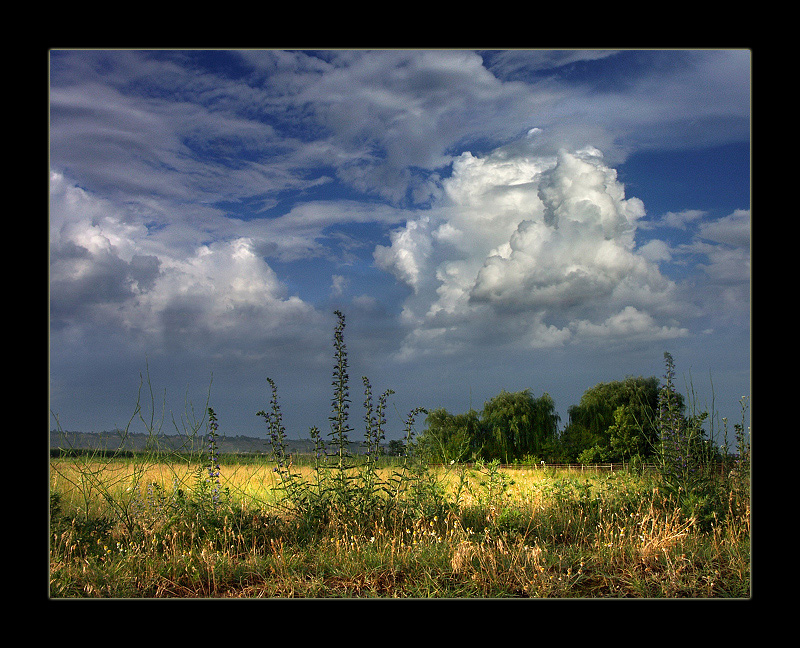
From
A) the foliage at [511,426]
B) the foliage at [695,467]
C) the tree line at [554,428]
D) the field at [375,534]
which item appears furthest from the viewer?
the foliage at [511,426]

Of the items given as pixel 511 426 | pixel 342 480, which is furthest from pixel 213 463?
pixel 511 426

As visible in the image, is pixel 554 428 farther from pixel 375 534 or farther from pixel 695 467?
pixel 375 534

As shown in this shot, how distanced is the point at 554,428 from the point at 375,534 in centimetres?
459

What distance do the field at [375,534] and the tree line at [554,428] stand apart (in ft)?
2.51

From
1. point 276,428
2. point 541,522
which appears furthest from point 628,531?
point 276,428

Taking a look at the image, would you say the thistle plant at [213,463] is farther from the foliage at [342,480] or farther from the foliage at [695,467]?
the foliage at [695,467]

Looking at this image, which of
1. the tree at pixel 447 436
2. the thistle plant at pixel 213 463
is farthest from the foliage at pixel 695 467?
the thistle plant at pixel 213 463

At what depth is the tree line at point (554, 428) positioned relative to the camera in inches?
299

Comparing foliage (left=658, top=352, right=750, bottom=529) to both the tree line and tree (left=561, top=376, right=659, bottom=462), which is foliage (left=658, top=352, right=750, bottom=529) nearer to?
the tree line

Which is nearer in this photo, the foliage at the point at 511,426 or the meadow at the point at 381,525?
the meadow at the point at 381,525

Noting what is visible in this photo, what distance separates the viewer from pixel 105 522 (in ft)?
19.0
